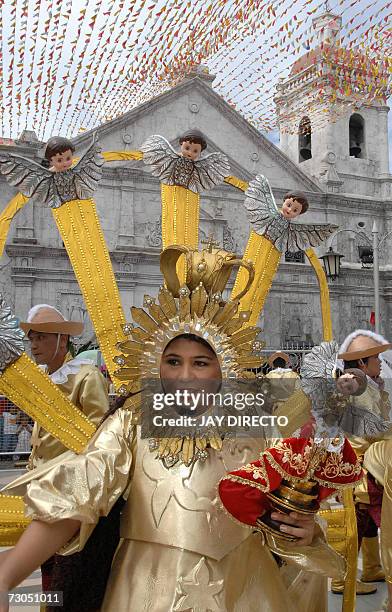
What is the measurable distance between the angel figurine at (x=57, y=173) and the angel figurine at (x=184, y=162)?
0.31 meters

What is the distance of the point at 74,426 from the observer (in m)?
2.27

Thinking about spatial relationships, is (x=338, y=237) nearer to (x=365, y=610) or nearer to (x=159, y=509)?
(x=365, y=610)

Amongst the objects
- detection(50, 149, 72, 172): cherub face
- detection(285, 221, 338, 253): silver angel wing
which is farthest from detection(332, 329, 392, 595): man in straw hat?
detection(50, 149, 72, 172): cherub face

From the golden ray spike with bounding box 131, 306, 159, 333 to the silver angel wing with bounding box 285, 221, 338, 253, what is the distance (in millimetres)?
1145

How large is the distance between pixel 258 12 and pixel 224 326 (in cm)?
464

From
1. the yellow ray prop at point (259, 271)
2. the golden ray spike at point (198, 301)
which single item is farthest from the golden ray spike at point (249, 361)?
the yellow ray prop at point (259, 271)

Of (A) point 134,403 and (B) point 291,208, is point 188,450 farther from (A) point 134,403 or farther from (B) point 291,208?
(B) point 291,208

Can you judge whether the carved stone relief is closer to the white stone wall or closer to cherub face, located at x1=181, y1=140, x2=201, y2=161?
the white stone wall

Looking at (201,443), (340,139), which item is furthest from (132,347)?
(340,139)

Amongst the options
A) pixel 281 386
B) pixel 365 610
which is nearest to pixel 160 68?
pixel 281 386

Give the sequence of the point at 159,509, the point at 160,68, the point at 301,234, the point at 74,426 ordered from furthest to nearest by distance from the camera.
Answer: the point at 160,68, the point at 301,234, the point at 74,426, the point at 159,509

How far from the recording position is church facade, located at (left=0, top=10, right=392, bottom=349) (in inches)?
648

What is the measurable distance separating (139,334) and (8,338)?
0.48 meters

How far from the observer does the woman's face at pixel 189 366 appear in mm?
1961
